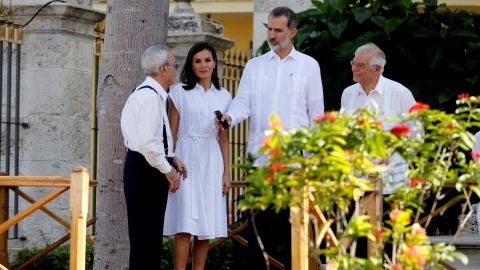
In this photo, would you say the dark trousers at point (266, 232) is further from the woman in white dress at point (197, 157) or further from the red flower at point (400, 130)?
the red flower at point (400, 130)

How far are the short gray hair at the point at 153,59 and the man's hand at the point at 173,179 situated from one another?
61cm

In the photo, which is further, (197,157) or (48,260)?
(48,260)

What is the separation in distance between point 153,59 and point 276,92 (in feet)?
3.06

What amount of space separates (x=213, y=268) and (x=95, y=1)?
12.5 m

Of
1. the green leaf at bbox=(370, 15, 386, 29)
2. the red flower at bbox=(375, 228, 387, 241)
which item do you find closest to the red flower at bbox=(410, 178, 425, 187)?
the red flower at bbox=(375, 228, 387, 241)

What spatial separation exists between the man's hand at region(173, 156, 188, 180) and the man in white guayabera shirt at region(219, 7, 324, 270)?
43cm

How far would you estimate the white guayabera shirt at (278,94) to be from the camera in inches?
365

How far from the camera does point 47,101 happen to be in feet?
39.2

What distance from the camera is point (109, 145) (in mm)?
9469

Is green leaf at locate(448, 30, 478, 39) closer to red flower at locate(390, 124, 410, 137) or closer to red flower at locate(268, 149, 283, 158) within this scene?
red flower at locate(390, 124, 410, 137)

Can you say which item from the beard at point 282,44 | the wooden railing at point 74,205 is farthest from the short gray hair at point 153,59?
the wooden railing at point 74,205

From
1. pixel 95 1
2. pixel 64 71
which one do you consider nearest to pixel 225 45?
pixel 64 71

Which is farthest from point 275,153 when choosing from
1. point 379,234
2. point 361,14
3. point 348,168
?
point 361,14

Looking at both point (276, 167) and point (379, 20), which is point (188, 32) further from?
point (276, 167)
